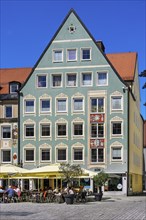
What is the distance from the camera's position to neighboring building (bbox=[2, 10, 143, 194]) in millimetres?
61469

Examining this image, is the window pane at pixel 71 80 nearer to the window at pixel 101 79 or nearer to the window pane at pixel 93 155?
the window at pixel 101 79

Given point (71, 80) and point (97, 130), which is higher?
point (71, 80)

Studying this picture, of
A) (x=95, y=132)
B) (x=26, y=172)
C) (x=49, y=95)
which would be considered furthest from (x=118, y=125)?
(x=26, y=172)

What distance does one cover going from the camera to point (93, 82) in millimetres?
62656

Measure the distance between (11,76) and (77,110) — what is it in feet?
48.5

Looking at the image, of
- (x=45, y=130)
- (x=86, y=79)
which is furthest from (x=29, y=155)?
(x=86, y=79)

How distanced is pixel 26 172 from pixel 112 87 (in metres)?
24.5

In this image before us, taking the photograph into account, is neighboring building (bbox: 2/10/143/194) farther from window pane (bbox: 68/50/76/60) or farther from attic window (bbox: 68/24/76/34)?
attic window (bbox: 68/24/76/34)

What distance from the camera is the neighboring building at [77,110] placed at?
61.5 metres

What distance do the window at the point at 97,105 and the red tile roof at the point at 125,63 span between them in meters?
6.71

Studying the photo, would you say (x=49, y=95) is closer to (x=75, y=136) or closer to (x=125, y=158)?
(x=75, y=136)

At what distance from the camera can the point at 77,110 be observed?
6294cm

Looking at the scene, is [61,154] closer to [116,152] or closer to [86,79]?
[116,152]

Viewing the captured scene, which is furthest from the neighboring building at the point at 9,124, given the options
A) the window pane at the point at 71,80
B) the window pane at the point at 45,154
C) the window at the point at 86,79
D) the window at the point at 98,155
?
the window at the point at 98,155
